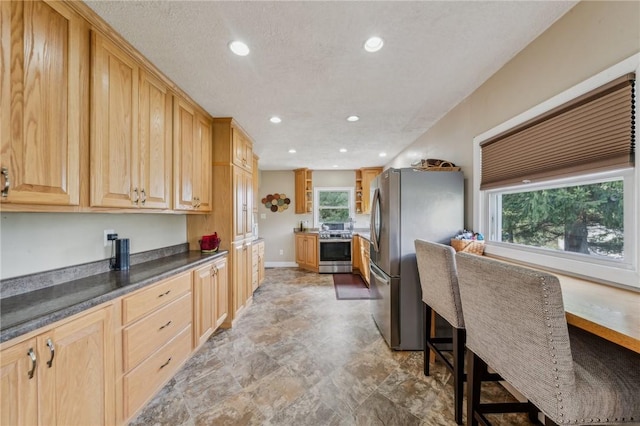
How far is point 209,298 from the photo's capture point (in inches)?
92.8

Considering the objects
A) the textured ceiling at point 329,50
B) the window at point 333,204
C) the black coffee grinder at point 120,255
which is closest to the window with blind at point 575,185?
the textured ceiling at point 329,50

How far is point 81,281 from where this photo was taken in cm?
151

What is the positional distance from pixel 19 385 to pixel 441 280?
212cm

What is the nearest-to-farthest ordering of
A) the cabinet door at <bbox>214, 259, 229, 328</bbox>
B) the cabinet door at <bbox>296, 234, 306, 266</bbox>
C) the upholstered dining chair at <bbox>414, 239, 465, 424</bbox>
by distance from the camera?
the upholstered dining chair at <bbox>414, 239, 465, 424</bbox>
the cabinet door at <bbox>214, 259, 229, 328</bbox>
the cabinet door at <bbox>296, 234, 306, 266</bbox>

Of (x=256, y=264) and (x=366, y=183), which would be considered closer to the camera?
(x=256, y=264)

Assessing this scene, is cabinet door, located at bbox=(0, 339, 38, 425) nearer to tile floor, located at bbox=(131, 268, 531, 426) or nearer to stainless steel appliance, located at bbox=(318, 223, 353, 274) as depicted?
tile floor, located at bbox=(131, 268, 531, 426)

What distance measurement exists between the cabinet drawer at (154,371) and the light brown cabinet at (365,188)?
448cm

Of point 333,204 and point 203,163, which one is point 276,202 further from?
point 203,163

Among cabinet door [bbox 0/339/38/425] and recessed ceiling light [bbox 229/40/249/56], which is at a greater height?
recessed ceiling light [bbox 229/40/249/56]

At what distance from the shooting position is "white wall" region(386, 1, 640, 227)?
1.15 meters

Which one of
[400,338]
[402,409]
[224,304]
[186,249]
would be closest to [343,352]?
[400,338]

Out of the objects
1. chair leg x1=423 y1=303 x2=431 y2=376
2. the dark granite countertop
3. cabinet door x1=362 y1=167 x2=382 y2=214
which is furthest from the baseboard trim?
chair leg x1=423 y1=303 x2=431 y2=376

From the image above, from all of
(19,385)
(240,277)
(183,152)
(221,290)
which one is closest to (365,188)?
(240,277)

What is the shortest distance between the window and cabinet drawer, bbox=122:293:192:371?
4244 millimetres
